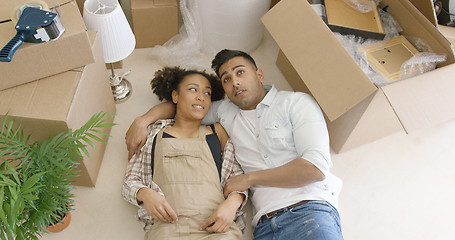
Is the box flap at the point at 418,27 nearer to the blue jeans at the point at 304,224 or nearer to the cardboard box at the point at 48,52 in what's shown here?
the blue jeans at the point at 304,224

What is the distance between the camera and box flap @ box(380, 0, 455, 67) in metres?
1.54

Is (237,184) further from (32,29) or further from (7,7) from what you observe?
(7,7)

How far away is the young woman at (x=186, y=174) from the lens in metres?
1.28

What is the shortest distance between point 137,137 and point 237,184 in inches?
17.6

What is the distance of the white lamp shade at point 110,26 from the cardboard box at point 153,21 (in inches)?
13.4

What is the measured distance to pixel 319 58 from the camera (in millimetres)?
1493

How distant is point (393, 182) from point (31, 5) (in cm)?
164

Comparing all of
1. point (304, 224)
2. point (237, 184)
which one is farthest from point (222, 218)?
point (304, 224)

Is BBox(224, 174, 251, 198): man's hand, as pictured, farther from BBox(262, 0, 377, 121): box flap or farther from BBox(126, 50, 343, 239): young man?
BBox(262, 0, 377, 121): box flap

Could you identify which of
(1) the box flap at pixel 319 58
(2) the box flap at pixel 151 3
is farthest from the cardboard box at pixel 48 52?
(1) the box flap at pixel 319 58

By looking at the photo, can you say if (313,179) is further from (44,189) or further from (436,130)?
(436,130)

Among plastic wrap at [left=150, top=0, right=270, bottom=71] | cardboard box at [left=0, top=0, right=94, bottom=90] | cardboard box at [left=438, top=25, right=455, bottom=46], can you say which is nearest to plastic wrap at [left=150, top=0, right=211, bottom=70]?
plastic wrap at [left=150, top=0, right=270, bottom=71]

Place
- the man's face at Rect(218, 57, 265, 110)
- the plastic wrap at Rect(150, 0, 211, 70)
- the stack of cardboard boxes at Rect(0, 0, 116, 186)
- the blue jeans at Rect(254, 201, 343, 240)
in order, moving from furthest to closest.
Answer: the plastic wrap at Rect(150, 0, 211, 70)
the man's face at Rect(218, 57, 265, 110)
the blue jeans at Rect(254, 201, 343, 240)
the stack of cardboard boxes at Rect(0, 0, 116, 186)

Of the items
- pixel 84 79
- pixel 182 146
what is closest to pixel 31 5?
pixel 84 79
